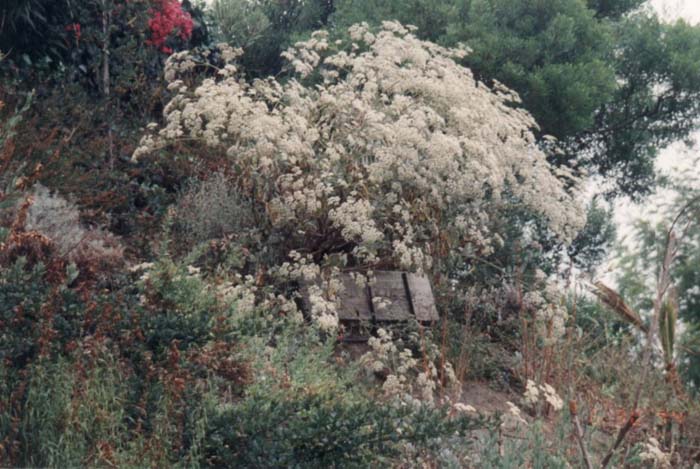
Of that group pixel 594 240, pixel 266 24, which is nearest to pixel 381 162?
pixel 594 240

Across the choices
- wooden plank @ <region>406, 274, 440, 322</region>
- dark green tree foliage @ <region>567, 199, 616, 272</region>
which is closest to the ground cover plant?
wooden plank @ <region>406, 274, 440, 322</region>

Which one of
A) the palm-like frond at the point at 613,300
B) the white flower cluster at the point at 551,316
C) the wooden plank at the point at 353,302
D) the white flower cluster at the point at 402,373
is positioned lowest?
the white flower cluster at the point at 402,373

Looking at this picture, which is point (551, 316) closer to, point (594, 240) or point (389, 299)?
point (389, 299)

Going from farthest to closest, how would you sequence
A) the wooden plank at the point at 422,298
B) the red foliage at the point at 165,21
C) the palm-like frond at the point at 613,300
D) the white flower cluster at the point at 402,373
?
the red foliage at the point at 165,21 → the wooden plank at the point at 422,298 → the palm-like frond at the point at 613,300 → the white flower cluster at the point at 402,373

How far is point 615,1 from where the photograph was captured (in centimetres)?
1573

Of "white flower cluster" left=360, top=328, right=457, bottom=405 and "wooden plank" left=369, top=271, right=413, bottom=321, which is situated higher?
"wooden plank" left=369, top=271, right=413, bottom=321

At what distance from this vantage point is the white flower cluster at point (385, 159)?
650 cm

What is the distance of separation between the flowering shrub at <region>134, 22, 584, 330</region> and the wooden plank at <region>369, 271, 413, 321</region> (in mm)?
146

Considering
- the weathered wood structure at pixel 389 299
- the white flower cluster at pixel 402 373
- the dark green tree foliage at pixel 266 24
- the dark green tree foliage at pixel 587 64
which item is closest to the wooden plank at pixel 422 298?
the weathered wood structure at pixel 389 299

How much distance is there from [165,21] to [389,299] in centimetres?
458

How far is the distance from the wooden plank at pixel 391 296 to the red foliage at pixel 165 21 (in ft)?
14.0

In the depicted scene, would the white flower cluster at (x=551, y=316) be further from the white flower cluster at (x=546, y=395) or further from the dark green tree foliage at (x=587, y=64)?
the dark green tree foliage at (x=587, y=64)

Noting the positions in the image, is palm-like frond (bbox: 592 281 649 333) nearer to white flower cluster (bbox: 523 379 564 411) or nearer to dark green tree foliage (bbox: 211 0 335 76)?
white flower cluster (bbox: 523 379 564 411)

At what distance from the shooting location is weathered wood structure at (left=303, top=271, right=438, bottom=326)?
7.24m
